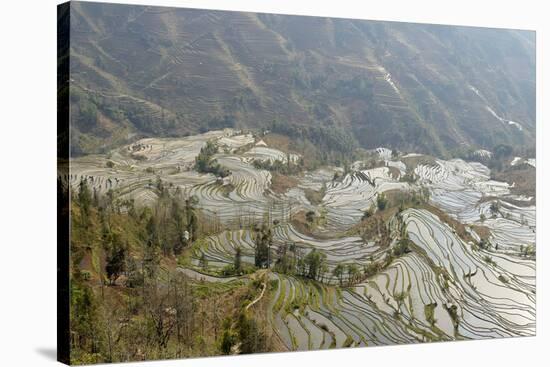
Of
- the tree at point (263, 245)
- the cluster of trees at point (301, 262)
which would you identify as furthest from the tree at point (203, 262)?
the cluster of trees at point (301, 262)

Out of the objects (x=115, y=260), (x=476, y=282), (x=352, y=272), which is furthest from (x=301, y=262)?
(x=476, y=282)

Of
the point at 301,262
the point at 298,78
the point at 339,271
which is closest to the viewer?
the point at 301,262

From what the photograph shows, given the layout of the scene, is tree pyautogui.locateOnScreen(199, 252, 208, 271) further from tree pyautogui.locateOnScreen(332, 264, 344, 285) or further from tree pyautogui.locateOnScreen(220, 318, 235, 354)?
tree pyautogui.locateOnScreen(332, 264, 344, 285)

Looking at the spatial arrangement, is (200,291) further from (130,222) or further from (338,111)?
(338,111)

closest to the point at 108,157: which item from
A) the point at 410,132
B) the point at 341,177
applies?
the point at 341,177

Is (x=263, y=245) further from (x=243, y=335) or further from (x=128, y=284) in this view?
(x=128, y=284)

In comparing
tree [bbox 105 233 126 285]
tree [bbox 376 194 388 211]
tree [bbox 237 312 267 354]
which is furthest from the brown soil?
tree [bbox 105 233 126 285]
